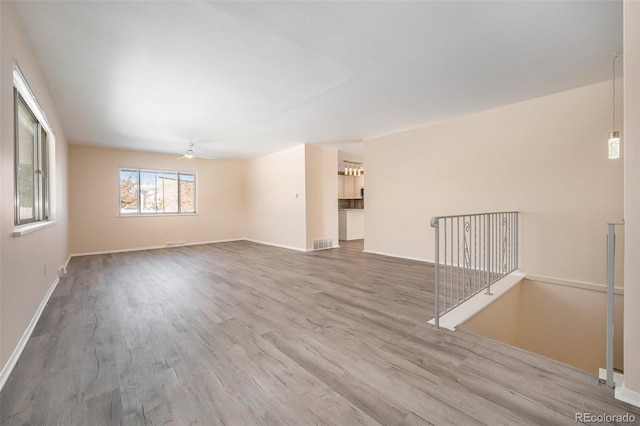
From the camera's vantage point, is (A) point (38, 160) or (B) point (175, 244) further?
(B) point (175, 244)

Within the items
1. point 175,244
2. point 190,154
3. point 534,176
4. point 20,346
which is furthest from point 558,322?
point 175,244

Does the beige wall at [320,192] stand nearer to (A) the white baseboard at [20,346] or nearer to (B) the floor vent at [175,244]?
(B) the floor vent at [175,244]

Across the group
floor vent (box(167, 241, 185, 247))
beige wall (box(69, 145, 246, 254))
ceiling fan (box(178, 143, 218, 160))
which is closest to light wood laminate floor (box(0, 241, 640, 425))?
ceiling fan (box(178, 143, 218, 160))

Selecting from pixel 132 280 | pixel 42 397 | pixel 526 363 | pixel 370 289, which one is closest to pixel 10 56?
pixel 42 397

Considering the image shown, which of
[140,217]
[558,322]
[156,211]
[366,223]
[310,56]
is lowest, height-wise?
[558,322]

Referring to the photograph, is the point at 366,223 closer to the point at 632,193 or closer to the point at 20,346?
the point at 632,193

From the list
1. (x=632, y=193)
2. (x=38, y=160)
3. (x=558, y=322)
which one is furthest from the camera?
(x=558, y=322)

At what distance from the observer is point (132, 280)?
3971mm

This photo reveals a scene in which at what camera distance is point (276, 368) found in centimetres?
175

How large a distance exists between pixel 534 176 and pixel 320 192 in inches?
165

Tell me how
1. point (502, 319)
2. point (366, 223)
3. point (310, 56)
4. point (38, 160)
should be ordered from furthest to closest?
point (366, 223), point (38, 160), point (502, 319), point (310, 56)

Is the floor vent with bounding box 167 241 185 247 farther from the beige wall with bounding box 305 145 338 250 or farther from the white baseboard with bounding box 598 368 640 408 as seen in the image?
the white baseboard with bounding box 598 368 640 408

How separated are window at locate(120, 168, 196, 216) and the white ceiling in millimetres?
2739

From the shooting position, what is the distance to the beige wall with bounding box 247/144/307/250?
6.53 m
